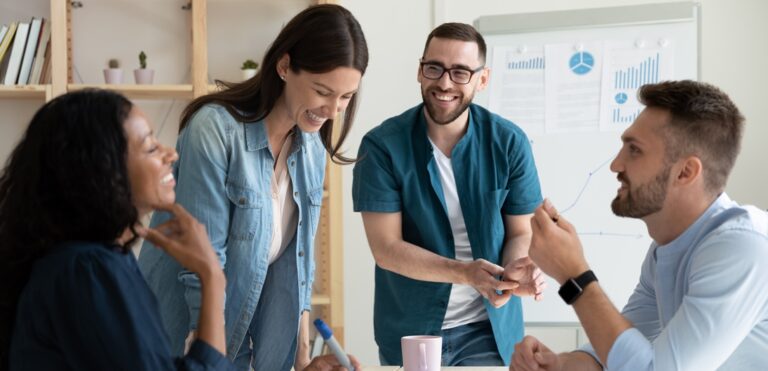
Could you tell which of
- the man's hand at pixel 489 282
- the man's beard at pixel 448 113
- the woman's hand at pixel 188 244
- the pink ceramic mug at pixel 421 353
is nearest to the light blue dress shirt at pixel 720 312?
the pink ceramic mug at pixel 421 353

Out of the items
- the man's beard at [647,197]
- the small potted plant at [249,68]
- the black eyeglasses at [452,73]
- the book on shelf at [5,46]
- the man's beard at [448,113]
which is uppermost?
the book on shelf at [5,46]

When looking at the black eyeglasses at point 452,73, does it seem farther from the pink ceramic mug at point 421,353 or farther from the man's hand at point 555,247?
the pink ceramic mug at point 421,353

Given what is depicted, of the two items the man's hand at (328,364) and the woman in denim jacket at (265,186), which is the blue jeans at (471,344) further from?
the man's hand at (328,364)

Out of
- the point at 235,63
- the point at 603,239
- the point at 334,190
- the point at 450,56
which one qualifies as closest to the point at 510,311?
the point at 450,56

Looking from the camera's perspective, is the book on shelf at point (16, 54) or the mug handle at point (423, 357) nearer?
the mug handle at point (423, 357)

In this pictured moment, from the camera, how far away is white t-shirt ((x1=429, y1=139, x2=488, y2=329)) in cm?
247

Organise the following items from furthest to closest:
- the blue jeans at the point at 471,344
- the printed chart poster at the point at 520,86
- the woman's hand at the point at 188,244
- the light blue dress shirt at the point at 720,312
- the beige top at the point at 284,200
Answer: the printed chart poster at the point at 520,86 < the blue jeans at the point at 471,344 < the beige top at the point at 284,200 < the light blue dress shirt at the point at 720,312 < the woman's hand at the point at 188,244

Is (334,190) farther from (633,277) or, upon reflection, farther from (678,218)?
(678,218)

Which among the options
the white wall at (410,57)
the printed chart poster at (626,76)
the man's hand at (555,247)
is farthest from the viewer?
the white wall at (410,57)

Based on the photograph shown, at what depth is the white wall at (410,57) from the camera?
388cm

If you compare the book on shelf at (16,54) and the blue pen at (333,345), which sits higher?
the book on shelf at (16,54)

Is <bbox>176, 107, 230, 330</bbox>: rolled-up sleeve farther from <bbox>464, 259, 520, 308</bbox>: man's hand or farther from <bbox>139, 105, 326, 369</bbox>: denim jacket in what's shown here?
<bbox>464, 259, 520, 308</bbox>: man's hand

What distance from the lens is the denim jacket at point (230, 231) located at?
1.85 metres

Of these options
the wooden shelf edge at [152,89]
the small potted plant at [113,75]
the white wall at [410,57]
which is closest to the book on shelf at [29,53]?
the wooden shelf edge at [152,89]
